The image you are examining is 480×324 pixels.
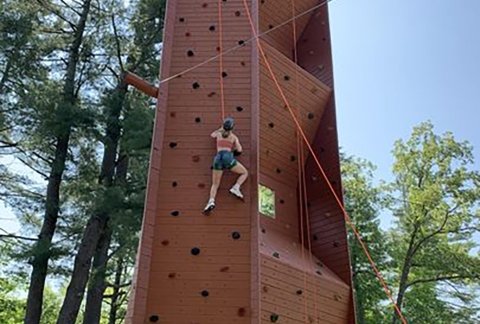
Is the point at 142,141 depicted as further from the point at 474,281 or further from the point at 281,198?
the point at 474,281

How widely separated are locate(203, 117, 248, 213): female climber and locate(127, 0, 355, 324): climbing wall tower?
0.53 ft

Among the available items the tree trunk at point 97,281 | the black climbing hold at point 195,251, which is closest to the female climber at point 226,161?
the black climbing hold at point 195,251

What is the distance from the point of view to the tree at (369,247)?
12.4m

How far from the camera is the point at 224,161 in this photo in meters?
5.37

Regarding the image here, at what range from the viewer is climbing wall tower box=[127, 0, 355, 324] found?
5.02 m

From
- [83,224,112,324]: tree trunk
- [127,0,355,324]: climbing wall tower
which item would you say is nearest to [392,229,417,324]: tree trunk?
[127,0,355,324]: climbing wall tower

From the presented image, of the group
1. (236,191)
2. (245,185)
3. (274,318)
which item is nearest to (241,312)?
(274,318)

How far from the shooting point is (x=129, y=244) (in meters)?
8.96

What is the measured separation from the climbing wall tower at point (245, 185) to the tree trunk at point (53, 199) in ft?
13.7

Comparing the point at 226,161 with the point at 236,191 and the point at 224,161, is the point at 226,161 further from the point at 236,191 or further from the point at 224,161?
the point at 236,191

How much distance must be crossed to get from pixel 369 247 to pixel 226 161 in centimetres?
854

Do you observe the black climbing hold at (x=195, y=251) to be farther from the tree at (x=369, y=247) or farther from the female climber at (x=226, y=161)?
the tree at (x=369, y=247)

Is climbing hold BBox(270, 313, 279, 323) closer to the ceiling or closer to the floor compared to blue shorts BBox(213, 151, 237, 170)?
closer to the floor

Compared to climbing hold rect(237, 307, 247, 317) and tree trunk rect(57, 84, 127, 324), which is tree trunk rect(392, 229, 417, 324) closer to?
tree trunk rect(57, 84, 127, 324)
